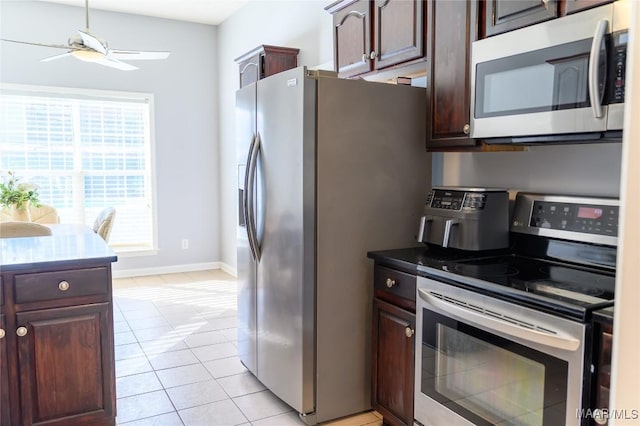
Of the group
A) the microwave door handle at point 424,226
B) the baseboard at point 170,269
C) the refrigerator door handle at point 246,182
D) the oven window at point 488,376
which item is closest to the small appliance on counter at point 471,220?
the microwave door handle at point 424,226

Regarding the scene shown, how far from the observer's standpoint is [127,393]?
9.02ft

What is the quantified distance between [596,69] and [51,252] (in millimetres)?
2299

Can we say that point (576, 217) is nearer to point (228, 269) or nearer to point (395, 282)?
point (395, 282)

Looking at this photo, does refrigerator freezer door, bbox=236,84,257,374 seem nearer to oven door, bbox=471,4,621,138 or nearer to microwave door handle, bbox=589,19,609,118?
oven door, bbox=471,4,621,138

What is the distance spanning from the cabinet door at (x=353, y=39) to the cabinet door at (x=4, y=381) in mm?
2105

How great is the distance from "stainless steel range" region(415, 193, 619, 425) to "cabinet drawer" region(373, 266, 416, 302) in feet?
0.23

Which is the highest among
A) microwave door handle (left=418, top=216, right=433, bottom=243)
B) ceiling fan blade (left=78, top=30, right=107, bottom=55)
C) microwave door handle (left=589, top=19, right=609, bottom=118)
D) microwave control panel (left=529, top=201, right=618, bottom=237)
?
ceiling fan blade (left=78, top=30, right=107, bottom=55)

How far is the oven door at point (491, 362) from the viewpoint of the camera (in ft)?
4.92

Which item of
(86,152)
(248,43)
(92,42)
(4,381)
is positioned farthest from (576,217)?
(86,152)

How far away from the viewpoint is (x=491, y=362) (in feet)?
5.85

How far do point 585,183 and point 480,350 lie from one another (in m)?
0.83

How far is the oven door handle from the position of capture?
1.48 metres

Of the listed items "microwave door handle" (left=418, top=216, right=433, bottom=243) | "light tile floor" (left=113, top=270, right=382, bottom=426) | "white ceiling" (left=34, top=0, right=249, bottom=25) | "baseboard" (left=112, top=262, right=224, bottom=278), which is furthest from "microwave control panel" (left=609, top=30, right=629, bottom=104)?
"baseboard" (left=112, top=262, right=224, bottom=278)

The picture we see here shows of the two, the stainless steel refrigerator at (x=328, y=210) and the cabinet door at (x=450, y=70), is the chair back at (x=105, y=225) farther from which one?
the cabinet door at (x=450, y=70)
